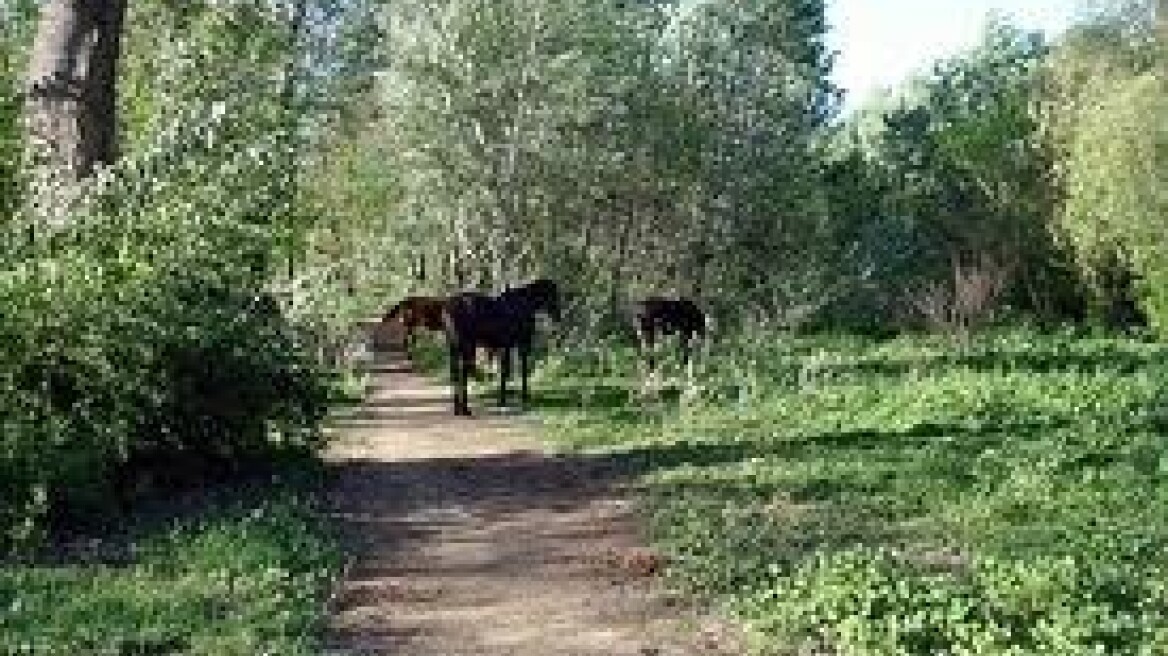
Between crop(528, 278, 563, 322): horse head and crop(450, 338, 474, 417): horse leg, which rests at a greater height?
crop(528, 278, 563, 322): horse head

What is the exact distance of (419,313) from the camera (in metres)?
33.2

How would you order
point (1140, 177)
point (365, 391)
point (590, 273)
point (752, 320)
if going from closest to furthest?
point (365, 391)
point (752, 320)
point (590, 273)
point (1140, 177)

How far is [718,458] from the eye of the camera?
19.2 meters

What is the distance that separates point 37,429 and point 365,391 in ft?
50.5

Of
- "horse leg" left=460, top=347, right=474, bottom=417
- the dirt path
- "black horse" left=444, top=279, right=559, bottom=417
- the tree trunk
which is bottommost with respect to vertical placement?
the dirt path

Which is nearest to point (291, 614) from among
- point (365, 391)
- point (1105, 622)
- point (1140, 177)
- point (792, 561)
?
point (792, 561)

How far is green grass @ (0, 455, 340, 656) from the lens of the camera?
1099 cm

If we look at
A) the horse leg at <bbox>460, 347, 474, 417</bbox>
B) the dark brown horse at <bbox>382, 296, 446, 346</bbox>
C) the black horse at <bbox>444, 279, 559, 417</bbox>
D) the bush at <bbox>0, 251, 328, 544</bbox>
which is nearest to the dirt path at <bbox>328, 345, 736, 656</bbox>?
the bush at <bbox>0, 251, 328, 544</bbox>

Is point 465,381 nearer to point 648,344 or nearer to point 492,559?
point 648,344

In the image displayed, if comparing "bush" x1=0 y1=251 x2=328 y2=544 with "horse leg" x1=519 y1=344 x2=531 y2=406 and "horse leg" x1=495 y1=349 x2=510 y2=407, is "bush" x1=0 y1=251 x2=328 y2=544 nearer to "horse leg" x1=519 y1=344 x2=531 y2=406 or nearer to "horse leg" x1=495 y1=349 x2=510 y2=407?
"horse leg" x1=495 y1=349 x2=510 y2=407

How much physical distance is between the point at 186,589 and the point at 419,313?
821 inches

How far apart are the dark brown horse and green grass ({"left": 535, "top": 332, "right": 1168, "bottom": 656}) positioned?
3.09m

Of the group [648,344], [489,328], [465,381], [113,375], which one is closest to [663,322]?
[648,344]

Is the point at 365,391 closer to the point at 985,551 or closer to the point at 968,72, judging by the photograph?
the point at 985,551
